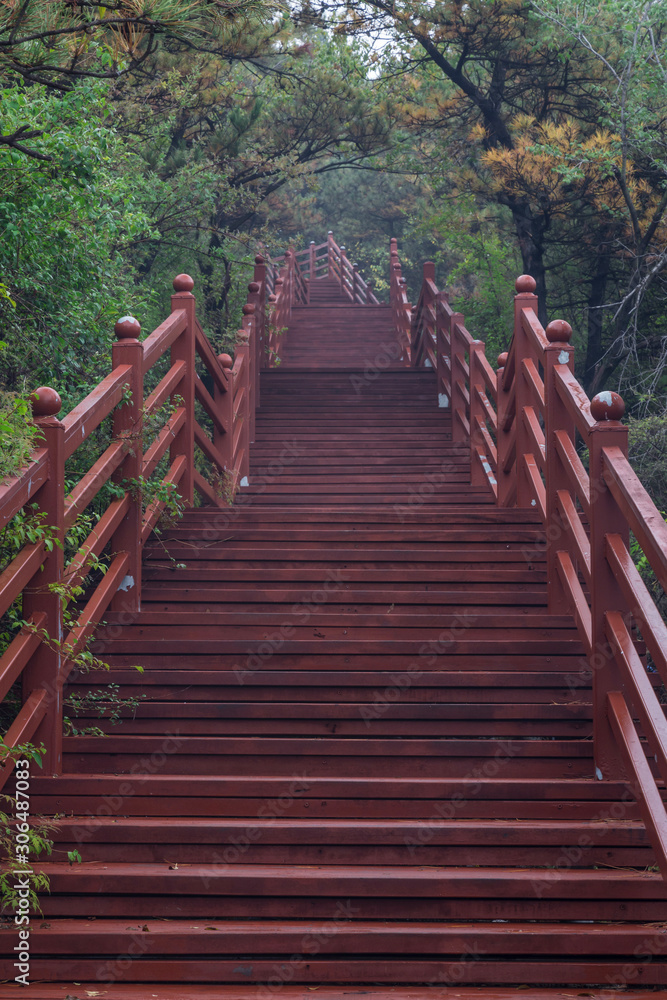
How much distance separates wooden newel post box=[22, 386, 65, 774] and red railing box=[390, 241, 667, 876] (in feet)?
6.03

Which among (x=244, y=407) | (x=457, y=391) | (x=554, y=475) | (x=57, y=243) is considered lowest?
(x=244, y=407)

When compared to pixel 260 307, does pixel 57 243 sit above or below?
above

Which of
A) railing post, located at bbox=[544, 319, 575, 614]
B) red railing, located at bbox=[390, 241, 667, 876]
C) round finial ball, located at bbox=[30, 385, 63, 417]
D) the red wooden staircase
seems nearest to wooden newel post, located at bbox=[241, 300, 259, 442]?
red railing, located at bbox=[390, 241, 667, 876]

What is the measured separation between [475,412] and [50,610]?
14.3 ft

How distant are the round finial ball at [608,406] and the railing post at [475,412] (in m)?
3.51

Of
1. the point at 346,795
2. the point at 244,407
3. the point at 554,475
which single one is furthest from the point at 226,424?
the point at 346,795

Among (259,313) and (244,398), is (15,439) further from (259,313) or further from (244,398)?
(259,313)

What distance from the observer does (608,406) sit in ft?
10.7

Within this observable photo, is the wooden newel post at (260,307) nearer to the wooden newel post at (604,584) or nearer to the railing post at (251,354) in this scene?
the railing post at (251,354)

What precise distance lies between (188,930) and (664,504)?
21.8ft

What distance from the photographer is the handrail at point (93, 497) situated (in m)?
3.05

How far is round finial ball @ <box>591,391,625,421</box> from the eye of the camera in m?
3.26

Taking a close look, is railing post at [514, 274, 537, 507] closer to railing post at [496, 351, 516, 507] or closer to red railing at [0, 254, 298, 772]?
railing post at [496, 351, 516, 507]

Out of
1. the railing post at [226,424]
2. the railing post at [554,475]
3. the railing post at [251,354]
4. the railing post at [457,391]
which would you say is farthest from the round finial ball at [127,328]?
the railing post at [457,391]
